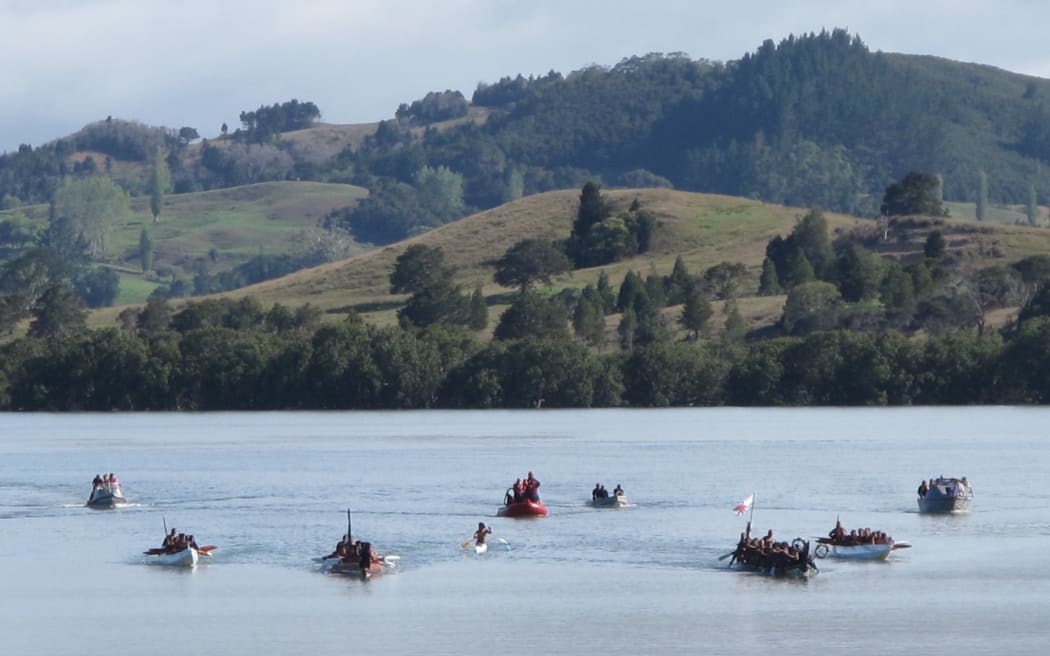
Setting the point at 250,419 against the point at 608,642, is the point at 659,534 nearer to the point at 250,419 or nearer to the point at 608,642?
the point at 608,642

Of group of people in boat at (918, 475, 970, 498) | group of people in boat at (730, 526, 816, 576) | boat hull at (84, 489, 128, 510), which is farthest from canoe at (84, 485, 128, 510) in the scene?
group of people in boat at (918, 475, 970, 498)

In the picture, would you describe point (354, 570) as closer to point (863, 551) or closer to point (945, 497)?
point (863, 551)

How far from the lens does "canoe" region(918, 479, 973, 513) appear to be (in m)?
90.9

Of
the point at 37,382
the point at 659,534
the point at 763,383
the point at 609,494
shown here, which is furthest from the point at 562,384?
the point at 659,534

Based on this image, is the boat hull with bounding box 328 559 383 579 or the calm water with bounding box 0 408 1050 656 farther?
the boat hull with bounding box 328 559 383 579

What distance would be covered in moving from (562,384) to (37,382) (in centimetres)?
4837

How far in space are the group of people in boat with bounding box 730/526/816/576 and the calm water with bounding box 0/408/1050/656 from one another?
102 cm

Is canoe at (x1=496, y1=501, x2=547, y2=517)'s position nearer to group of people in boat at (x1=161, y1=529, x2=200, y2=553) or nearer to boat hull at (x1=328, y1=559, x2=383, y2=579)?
boat hull at (x1=328, y1=559, x2=383, y2=579)

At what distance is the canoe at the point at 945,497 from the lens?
90875 millimetres

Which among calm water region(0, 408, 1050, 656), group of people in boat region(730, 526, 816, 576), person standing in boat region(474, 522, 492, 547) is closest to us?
calm water region(0, 408, 1050, 656)

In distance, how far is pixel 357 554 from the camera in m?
73.0

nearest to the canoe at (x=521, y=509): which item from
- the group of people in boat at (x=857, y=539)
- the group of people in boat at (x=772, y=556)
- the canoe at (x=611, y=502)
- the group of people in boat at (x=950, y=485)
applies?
the canoe at (x=611, y=502)

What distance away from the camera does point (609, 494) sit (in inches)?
3770

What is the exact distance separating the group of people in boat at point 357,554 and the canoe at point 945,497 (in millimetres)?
29598
